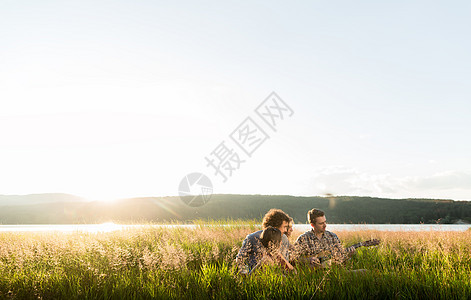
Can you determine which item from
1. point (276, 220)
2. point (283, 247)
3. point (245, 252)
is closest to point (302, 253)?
point (283, 247)

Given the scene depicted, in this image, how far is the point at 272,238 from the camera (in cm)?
497

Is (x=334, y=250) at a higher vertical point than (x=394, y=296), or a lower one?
higher

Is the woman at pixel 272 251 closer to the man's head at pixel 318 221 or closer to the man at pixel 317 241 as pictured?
the man at pixel 317 241

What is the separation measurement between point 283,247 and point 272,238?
579mm

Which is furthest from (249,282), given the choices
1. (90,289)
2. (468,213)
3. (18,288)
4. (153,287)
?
(468,213)

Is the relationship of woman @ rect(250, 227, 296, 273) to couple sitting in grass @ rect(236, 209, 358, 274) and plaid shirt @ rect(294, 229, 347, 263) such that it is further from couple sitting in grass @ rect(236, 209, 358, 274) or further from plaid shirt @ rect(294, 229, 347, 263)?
plaid shirt @ rect(294, 229, 347, 263)

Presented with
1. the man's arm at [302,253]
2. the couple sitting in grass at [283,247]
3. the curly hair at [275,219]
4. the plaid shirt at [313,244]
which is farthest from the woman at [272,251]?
the plaid shirt at [313,244]

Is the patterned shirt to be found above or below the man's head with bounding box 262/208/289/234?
below

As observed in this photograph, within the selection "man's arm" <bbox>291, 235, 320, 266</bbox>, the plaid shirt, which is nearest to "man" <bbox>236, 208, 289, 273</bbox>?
"man's arm" <bbox>291, 235, 320, 266</bbox>

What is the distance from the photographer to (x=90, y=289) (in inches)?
177

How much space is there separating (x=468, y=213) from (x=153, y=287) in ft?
265

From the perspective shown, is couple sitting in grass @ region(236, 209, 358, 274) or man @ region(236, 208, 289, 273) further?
man @ region(236, 208, 289, 273)

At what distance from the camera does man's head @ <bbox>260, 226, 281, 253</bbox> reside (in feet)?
16.3

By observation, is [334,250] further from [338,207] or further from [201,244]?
[338,207]
